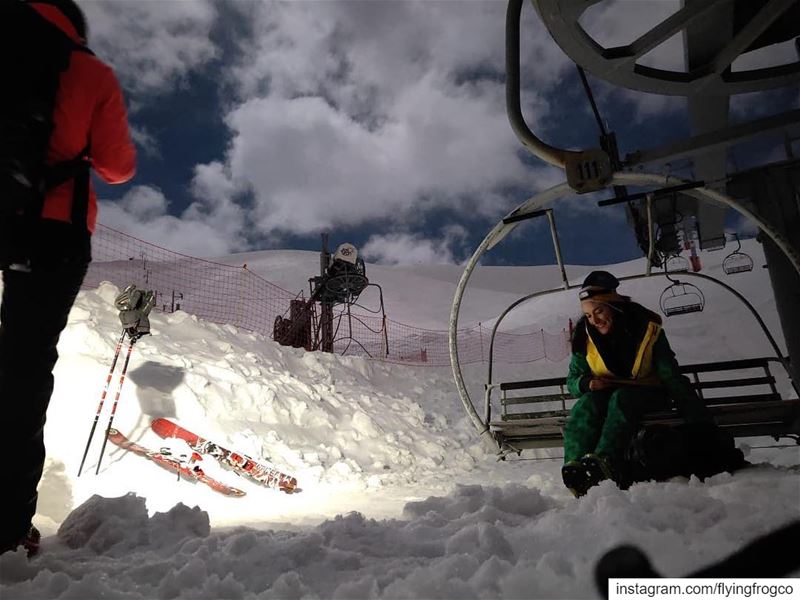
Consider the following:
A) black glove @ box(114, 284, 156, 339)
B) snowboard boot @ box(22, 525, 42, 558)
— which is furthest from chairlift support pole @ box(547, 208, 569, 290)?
black glove @ box(114, 284, 156, 339)

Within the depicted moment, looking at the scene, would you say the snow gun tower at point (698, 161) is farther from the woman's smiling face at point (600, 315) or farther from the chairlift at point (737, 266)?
the chairlift at point (737, 266)

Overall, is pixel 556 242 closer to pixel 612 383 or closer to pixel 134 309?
pixel 612 383

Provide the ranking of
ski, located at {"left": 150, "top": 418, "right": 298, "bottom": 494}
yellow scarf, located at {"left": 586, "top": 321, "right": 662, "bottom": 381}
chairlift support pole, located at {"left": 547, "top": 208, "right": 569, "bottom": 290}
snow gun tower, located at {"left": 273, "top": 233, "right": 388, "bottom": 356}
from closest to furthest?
yellow scarf, located at {"left": 586, "top": 321, "right": 662, "bottom": 381}, chairlift support pole, located at {"left": 547, "top": 208, "right": 569, "bottom": 290}, ski, located at {"left": 150, "top": 418, "right": 298, "bottom": 494}, snow gun tower, located at {"left": 273, "top": 233, "right": 388, "bottom": 356}

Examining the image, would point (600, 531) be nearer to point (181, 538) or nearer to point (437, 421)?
point (181, 538)

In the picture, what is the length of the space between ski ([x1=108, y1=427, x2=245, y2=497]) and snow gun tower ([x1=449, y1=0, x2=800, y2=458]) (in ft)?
8.01

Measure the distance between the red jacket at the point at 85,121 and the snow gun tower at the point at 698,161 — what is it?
87.2 inches

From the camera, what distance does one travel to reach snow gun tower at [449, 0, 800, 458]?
2.94 metres

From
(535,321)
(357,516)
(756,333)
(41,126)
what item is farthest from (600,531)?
(535,321)

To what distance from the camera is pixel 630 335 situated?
9.50 ft

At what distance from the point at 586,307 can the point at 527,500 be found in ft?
4.51

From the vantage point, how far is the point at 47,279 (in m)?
1.68

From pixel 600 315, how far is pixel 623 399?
58cm

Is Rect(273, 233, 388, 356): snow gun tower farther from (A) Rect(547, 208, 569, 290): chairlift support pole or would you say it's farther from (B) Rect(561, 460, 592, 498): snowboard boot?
(B) Rect(561, 460, 592, 498): snowboard boot

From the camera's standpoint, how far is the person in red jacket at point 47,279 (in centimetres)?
Result: 159
